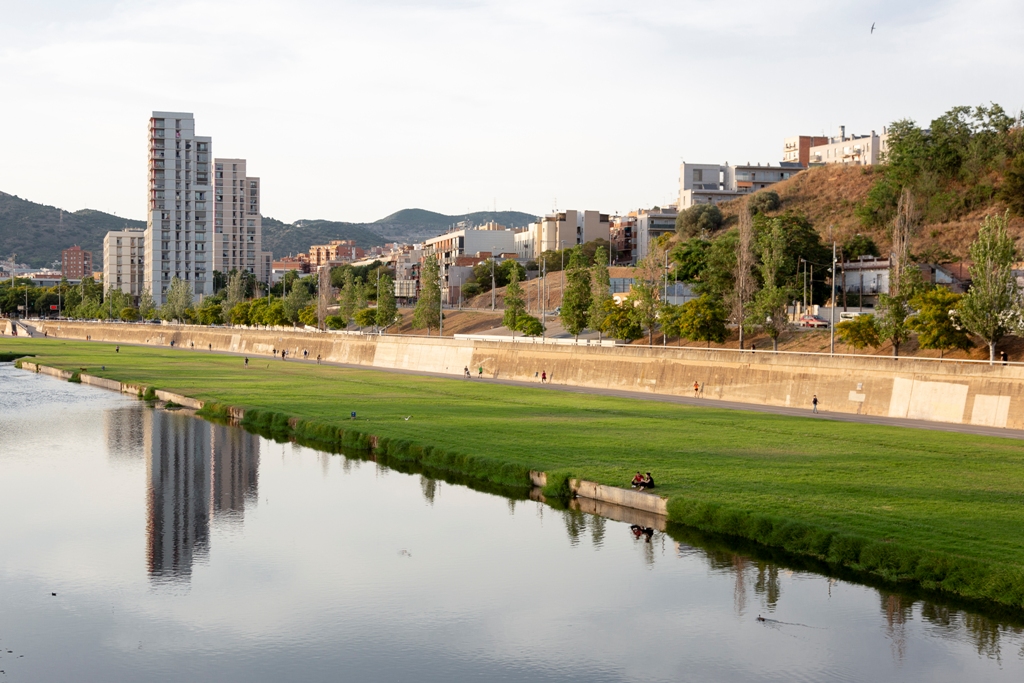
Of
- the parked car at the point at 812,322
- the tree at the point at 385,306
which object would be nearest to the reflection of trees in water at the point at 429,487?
the parked car at the point at 812,322

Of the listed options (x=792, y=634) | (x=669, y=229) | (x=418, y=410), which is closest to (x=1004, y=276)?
(x=418, y=410)

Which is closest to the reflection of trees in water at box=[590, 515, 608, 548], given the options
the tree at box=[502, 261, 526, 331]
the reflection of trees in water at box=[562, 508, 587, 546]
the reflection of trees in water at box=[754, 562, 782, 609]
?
the reflection of trees in water at box=[562, 508, 587, 546]

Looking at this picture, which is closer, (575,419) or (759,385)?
(575,419)

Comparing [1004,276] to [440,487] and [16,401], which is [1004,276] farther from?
[16,401]

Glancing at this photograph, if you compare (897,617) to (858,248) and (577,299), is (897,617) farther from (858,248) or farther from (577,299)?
(858,248)

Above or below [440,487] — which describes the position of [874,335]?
above

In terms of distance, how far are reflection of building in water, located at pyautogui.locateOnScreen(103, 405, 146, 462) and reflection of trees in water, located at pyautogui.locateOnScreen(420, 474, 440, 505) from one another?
42.7 feet

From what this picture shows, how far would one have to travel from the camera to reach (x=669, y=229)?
17488cm

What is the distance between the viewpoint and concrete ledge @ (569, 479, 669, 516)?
30.7 meters

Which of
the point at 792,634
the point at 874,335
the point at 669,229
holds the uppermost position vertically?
the point at 669,229

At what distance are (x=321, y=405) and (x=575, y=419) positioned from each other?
51.8ft

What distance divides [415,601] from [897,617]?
10.6m

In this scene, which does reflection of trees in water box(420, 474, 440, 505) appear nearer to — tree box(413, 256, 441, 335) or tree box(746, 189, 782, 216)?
tree box(413, 256, 441, 335)

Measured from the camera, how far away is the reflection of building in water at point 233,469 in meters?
34.7
